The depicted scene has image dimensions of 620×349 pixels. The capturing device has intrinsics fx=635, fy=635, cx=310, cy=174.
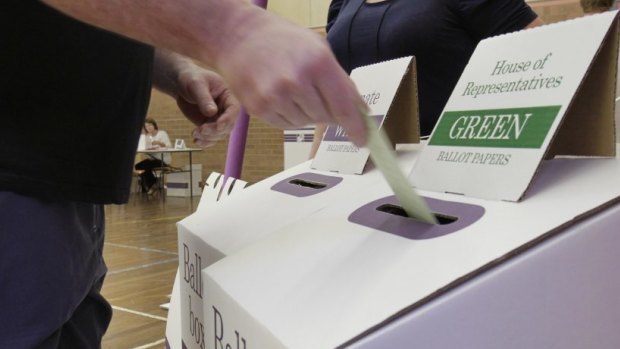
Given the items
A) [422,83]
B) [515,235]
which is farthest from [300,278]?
[422,83]

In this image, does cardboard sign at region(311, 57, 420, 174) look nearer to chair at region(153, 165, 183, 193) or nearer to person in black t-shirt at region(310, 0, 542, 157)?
person in black t-shirt at region(310, 0, 542, 157)

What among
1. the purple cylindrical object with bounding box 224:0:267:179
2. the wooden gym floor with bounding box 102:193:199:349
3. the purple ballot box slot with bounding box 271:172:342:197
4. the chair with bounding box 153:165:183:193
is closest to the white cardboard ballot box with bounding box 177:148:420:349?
the purple ballot box slot with bounding box 271:172:342:197

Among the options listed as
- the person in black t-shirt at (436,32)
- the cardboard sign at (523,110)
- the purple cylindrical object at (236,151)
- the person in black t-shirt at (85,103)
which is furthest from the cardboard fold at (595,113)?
the purple cylindrical object at (236,151)

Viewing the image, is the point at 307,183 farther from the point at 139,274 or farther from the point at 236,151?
the point at 139,274

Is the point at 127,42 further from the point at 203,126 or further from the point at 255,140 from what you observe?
the point at 255,140

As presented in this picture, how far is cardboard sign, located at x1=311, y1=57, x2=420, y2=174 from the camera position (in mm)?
737

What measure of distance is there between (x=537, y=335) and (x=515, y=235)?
2.5 inches

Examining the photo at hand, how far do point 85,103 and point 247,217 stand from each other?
9.4 inches

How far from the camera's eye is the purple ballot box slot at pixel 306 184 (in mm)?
740

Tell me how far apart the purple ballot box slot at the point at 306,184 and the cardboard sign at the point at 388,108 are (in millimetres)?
21

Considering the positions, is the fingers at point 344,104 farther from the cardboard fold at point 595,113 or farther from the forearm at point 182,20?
the cardboard fold at point 595,113

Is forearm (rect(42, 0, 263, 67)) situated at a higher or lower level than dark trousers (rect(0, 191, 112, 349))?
higher

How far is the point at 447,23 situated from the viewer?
1.14 metres

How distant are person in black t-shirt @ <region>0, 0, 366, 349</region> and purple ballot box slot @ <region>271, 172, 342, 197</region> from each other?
8.3 inches
